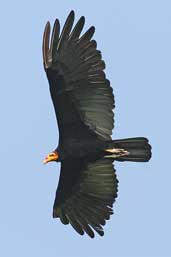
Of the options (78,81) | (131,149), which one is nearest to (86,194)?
(131,149)

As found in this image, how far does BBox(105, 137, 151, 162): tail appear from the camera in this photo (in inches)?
1495

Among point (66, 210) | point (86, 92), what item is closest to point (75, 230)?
point (66, 210)

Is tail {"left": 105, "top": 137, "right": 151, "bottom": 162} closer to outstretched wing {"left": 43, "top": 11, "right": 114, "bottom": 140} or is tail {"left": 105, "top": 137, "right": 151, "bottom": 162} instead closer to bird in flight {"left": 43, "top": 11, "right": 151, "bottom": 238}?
bird in flight {"left": 43, "top": 11, "right": 151, "bottom": 238}

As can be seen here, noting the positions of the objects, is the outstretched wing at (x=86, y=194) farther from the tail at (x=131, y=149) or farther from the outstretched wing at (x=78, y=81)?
the outstretched wing at (x=78, y=81)

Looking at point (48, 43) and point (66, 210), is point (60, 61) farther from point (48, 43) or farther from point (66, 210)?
point (66, 210)

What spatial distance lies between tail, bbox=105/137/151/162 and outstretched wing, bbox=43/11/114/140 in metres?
0.28

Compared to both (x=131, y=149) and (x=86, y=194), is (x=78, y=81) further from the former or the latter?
(x=86, y=194)

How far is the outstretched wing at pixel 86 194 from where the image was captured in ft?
127

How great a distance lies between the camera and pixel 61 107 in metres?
38.0

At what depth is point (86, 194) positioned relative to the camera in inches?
1534

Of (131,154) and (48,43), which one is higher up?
(48,43)

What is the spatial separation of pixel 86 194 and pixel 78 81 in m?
2.53

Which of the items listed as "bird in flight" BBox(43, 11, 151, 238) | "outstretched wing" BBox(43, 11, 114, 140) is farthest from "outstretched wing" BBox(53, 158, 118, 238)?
"outstretched wing" BBox(43, 11, 114, 140)

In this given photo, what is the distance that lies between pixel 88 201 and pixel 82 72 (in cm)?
281
